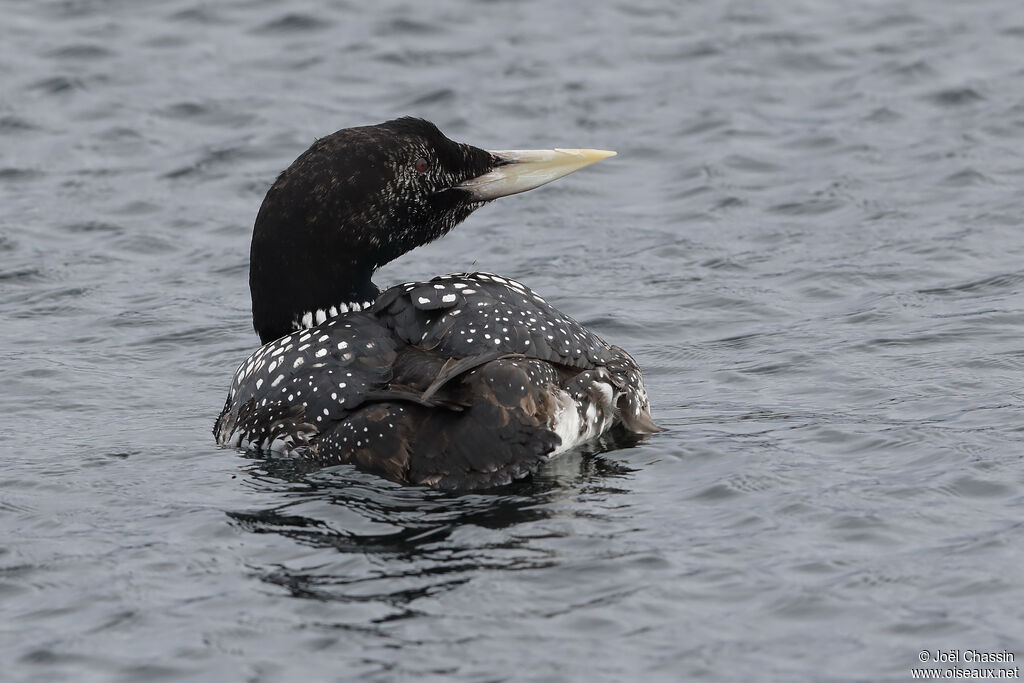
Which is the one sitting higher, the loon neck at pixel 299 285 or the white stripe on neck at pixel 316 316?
the loon neck at pixel 299 285

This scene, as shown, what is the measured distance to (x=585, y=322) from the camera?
783 cm

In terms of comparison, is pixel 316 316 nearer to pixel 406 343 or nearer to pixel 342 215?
pixel 342 215

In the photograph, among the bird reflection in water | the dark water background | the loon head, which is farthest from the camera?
the loon head

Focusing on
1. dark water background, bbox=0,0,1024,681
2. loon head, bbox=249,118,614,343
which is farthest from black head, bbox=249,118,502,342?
dark water background, bbox=0,0,1024,681

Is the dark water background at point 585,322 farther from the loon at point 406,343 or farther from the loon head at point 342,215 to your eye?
the loon head at point 342,215

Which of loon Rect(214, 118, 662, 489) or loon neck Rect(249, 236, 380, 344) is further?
loon neck Rect(249, 236, 380, 344)

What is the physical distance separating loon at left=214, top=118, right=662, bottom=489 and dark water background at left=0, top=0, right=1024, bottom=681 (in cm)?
16

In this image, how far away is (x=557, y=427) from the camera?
5.64 meters

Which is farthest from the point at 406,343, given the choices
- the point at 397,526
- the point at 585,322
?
the point at 585,322

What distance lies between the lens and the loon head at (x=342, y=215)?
Result: 6168mm

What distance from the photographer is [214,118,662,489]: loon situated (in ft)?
17.7

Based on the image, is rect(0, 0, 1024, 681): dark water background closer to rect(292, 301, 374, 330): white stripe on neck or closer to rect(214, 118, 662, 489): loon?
rect(214, 118, 662, 489): loon

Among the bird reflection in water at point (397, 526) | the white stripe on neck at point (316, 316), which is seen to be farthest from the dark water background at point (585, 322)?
the white stripe on neck at point (316, 316)

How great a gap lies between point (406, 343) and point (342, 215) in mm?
702
